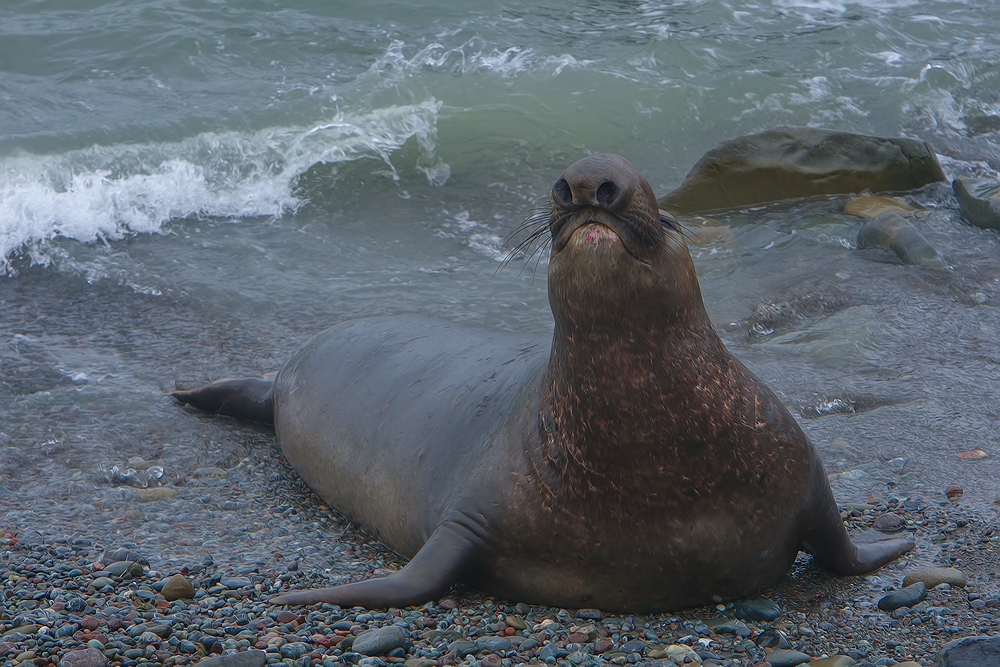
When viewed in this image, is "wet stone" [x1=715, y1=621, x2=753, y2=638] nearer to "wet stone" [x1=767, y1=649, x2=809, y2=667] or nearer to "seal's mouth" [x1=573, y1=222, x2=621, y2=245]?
"wet stone" [x1=767, y1=649, x2=809, y2=667]

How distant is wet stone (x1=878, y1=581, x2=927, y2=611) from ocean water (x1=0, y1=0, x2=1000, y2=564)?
939mm

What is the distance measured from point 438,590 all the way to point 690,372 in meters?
1.14

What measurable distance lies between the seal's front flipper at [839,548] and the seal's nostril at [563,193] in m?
1.50

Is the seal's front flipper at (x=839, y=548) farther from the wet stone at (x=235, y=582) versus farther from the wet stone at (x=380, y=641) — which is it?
the wet stone at (x=235, y=582)

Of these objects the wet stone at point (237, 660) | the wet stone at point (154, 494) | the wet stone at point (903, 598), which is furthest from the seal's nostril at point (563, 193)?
the wet stone at point (154, 494)

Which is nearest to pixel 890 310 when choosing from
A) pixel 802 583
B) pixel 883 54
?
pixel 802 583

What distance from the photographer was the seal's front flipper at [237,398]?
6.03m

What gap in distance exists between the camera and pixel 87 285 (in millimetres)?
8297

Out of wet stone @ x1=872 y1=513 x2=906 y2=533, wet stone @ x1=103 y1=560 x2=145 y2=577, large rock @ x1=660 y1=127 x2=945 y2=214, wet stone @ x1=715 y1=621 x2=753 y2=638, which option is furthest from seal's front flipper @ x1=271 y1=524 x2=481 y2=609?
large rock @ x1=660 y1=127 x2=945 y2=214

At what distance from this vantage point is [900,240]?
8.65 metres

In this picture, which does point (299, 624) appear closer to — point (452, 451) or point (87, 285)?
point (452, 451)

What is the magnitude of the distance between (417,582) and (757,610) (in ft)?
3.79

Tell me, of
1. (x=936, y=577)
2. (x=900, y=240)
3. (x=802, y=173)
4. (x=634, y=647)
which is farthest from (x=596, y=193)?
(x=802, y=173)

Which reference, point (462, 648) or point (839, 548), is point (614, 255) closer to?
point (462, 648)
